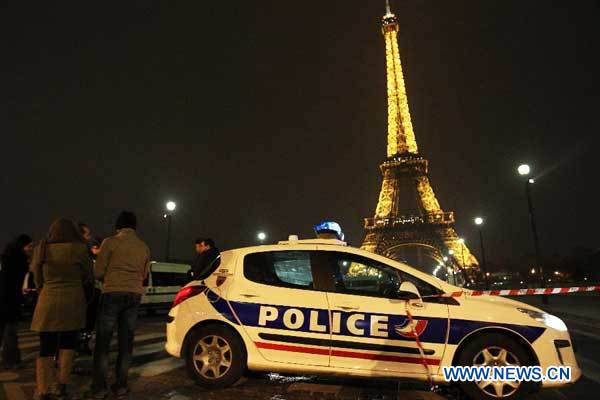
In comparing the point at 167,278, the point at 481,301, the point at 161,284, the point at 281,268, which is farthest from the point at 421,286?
the point at 167,278

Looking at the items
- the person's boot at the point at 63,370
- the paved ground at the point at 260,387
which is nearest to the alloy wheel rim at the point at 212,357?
the paved ground at the point at 260,387

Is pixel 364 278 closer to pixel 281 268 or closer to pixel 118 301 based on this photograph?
pixel 281 268

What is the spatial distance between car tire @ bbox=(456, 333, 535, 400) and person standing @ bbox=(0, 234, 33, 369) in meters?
5.61

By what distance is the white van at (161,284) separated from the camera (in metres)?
18.2

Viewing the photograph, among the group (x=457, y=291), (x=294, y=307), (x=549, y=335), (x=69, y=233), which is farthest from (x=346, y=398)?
(x=69, y=233)

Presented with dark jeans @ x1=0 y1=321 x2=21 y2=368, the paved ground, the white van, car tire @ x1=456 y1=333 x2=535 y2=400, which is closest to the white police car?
car tire @ x1=456 y1=333 x2=535 y2=400

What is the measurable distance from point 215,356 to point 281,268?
1169 mm

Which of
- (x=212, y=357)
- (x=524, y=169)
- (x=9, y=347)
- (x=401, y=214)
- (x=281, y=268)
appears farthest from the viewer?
(x=401, y=214)

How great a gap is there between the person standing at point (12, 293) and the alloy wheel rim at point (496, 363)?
5724 millimetres

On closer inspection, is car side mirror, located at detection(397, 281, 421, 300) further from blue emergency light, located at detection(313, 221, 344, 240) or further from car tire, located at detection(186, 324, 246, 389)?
blue emergency light, located at detection(313, 221, 344, 240)

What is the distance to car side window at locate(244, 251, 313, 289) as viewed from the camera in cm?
479

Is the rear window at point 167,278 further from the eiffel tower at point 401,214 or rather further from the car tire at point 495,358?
the eiffel tower at point 401,214

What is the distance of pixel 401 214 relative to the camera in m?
59.9

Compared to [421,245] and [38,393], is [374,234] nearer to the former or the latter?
[421,245]
